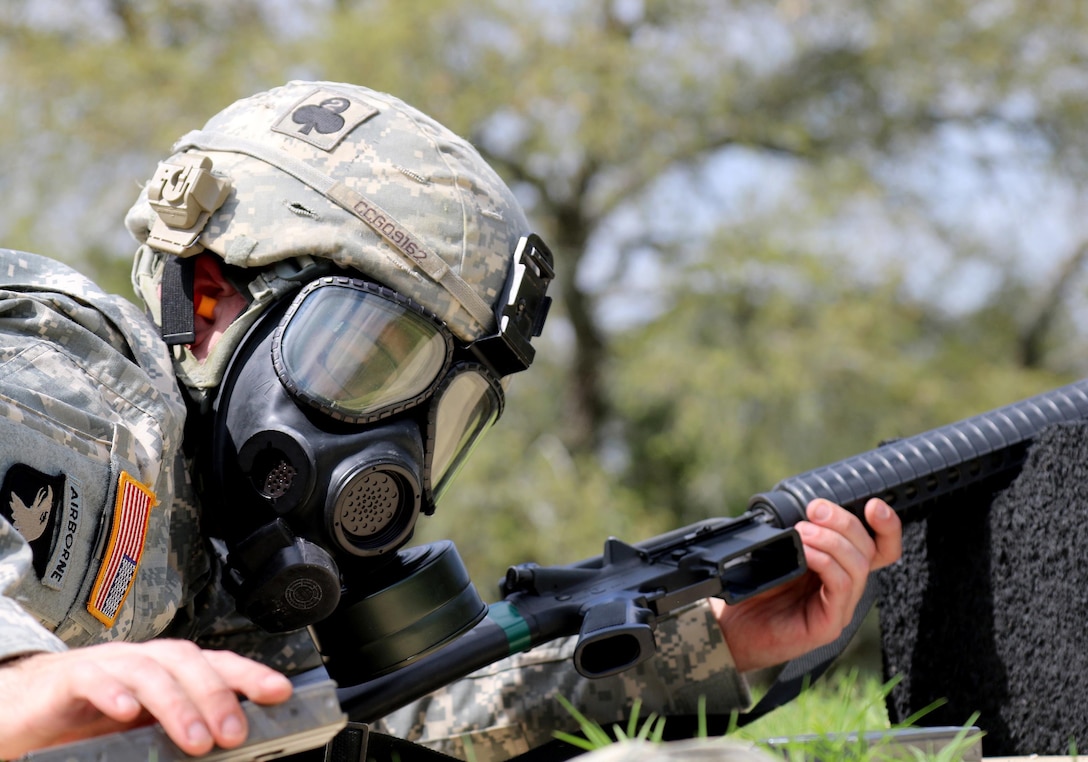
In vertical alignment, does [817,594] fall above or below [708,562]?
below

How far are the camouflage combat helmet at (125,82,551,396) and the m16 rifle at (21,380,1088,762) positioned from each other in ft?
1.84

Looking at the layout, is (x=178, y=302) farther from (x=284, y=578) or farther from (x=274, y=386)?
(x=284, y=578)

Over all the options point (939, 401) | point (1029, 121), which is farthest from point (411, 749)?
point (1029, 121)

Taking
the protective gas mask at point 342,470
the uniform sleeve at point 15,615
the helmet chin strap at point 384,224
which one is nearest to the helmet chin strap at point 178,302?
the protective gas mask at point 342,470

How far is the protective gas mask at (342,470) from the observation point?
1817 millimetres

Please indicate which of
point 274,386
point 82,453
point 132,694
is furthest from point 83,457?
point 132,694

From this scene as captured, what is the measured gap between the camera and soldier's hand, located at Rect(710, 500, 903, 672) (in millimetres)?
2383

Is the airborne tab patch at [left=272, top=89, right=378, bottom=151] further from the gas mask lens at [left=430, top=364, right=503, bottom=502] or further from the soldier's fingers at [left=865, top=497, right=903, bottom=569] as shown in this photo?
the soldier's fingers at [left=865, top=497, right=903, bottom=569]

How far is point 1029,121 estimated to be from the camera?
9977 mm

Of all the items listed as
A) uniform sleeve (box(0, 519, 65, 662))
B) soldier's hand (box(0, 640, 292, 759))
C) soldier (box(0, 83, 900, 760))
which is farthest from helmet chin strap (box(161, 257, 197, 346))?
soldier's hand (box(0, 640, 292, 759))

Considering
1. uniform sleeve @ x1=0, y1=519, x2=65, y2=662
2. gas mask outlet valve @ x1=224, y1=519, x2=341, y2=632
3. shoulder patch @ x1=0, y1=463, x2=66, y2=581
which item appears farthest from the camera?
gas mask outlet valve @ x1=224, y1=519, x2=341, y2=632

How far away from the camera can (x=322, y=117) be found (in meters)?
2.14

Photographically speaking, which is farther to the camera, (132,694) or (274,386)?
(274,386)

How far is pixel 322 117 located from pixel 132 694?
1.37 meters
